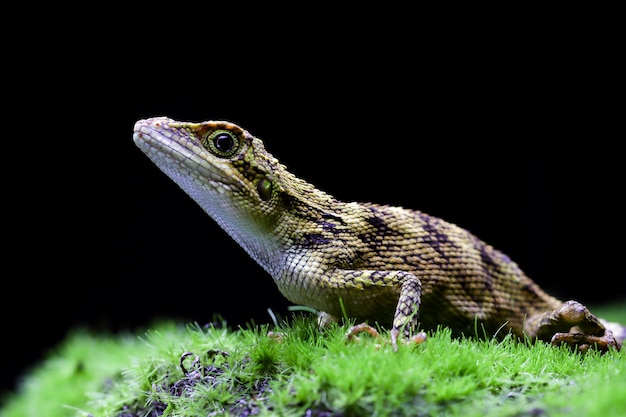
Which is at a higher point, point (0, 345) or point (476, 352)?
point (476, 352)

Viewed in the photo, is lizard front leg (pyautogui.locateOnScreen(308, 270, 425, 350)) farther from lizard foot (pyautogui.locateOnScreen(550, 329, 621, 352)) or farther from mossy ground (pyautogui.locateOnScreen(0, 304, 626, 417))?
lizard foot (pyautogui.locateOnScreen(550, 329, 621, 352))

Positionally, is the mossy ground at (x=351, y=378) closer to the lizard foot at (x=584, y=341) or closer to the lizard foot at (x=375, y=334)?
the lizard foot at (x=375, y=334)

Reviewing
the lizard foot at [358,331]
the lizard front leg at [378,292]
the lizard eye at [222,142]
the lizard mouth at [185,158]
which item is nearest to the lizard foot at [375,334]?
the lizard foot at [358,331]

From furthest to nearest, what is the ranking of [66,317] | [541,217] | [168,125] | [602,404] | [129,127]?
[541,217] < [66,317] < [129,127] < [168,125] < [602,404]

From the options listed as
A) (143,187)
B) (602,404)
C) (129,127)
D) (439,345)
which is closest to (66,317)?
(143,187)

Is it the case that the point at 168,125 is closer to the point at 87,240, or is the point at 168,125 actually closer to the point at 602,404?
the point at 602,404
